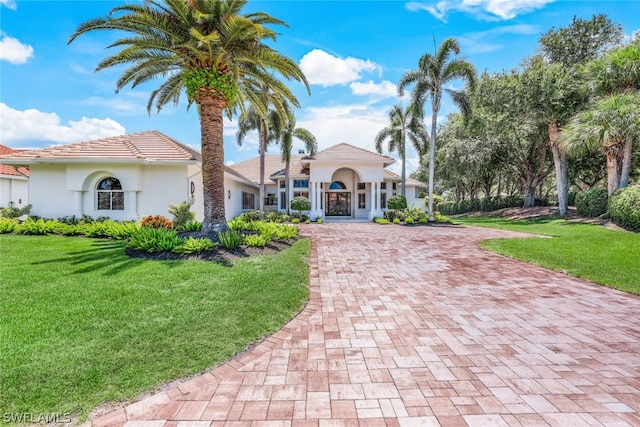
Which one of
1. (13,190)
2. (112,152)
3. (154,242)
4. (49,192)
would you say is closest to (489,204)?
(154,242)

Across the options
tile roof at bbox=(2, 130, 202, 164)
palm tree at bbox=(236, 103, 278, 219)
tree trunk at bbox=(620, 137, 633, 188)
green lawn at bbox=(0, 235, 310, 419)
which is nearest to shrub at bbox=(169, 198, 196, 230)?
tile roof at bbox=(2, 130, 202, 164)

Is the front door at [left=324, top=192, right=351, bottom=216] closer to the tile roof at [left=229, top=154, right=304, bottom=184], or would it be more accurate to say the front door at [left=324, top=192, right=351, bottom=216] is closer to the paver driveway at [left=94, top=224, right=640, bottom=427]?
the tile roof at [left=229, top=154, right=304, bottom=184]

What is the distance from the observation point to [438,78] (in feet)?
72.3

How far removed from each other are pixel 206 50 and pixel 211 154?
10.7 ft

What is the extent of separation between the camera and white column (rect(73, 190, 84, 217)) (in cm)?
1594

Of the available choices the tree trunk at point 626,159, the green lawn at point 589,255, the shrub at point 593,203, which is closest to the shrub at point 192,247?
the green lawn at point 589,255

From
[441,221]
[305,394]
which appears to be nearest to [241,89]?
[305,394]

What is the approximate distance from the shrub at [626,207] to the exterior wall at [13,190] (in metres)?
36.7

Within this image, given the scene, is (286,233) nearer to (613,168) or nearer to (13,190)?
(613,168)

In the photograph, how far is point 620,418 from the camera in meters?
2.68

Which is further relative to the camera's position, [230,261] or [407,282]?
[230,261]

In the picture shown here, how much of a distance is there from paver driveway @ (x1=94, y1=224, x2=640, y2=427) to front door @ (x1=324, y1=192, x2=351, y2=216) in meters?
22.1

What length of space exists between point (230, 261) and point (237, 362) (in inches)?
196

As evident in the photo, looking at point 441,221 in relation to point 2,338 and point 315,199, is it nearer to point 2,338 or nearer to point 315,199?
point 315,199
